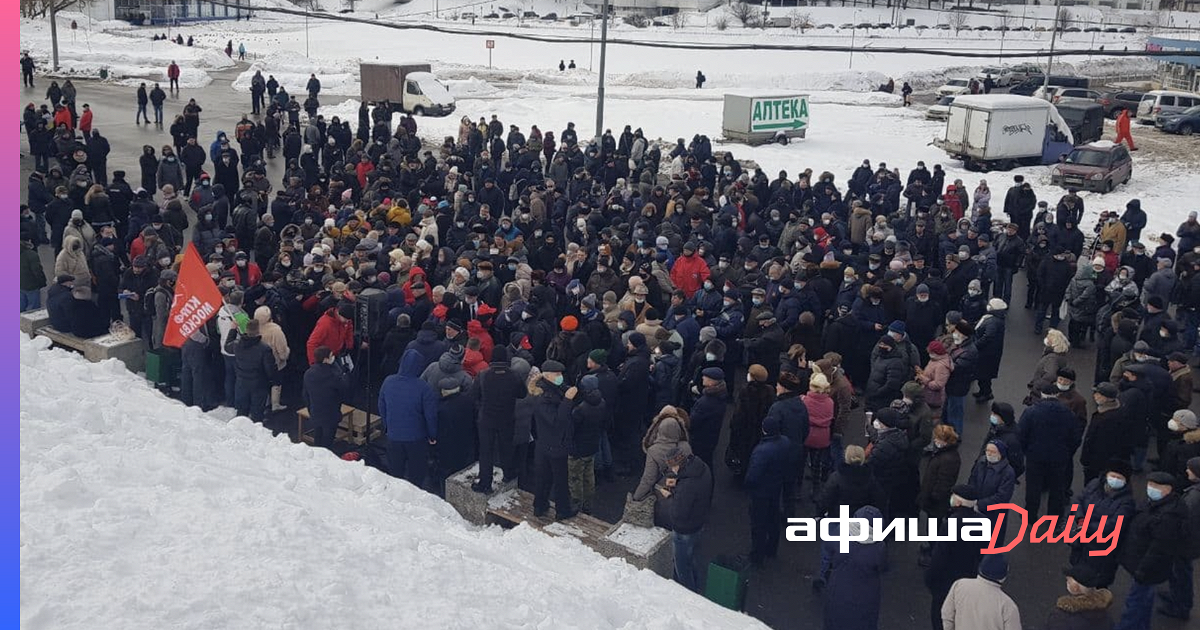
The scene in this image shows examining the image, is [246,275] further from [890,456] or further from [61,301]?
[890,456]

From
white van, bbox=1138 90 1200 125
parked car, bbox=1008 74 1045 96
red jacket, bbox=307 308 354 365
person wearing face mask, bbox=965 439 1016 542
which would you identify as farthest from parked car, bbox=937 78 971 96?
person wearing face mask, bbox=965 439 1016 542

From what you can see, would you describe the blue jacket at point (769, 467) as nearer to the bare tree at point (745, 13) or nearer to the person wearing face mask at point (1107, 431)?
the person wearing face mask at point (1107, 431)

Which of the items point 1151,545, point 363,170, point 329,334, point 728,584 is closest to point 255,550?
point 728,584

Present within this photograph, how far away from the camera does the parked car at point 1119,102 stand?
136 ft

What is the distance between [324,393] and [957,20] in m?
96.0

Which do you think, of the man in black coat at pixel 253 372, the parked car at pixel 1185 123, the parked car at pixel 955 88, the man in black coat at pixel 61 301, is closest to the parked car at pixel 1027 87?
the parked car at pixel 955 88

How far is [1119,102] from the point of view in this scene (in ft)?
141

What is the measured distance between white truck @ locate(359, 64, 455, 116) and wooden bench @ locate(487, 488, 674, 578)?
2972cm

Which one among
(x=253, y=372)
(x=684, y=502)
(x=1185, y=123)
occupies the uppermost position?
(x=1185, y=123)

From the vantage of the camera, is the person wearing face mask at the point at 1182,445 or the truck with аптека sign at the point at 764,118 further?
the truck with аптека sign at the point at 764,118

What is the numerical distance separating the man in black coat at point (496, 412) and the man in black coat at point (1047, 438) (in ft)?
16.0

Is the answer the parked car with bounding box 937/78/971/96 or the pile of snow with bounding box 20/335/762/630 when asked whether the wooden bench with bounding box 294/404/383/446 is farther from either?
the parked car with bounding box 937/78/971/96

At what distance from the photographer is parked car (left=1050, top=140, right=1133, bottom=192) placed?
2481cm

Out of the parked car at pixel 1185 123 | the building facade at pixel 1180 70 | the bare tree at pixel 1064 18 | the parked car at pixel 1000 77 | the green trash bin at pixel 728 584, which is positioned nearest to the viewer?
the green trash bin at pixel 728 584
